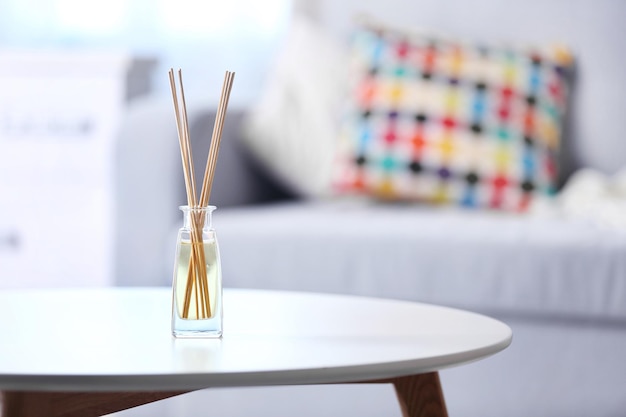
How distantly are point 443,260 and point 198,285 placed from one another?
739 millimetres

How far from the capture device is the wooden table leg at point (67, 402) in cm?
82

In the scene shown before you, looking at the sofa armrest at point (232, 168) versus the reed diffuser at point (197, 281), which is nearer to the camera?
the reed diffuser at point (197, 281)

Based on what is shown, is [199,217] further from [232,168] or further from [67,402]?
[232,168]

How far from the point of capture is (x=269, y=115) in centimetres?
203

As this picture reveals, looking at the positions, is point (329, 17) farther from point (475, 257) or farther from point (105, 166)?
point (475, 257)

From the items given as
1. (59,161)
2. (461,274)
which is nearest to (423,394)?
(461,274)

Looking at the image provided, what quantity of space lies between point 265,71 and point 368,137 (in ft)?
2.88

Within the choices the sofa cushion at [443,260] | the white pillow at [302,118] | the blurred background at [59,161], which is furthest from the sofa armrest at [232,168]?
the blurred background at [59,161]

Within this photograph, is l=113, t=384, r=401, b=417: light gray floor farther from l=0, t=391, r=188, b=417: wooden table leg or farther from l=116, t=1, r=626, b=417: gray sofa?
l=0, t=391, r=188, b=417: wooden table leg

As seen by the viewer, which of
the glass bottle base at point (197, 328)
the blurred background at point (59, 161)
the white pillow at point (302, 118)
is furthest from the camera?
the blurred background at point (59, 161)

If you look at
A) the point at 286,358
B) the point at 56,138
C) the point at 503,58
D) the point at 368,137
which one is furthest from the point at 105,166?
the point at 286,358

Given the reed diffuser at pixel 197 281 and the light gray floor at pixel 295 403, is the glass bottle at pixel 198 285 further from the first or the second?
the light gray floor at pixel 295 403

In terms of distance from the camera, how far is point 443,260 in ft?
5.22

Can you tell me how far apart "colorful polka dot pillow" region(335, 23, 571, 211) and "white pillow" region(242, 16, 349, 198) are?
58 millimetres
